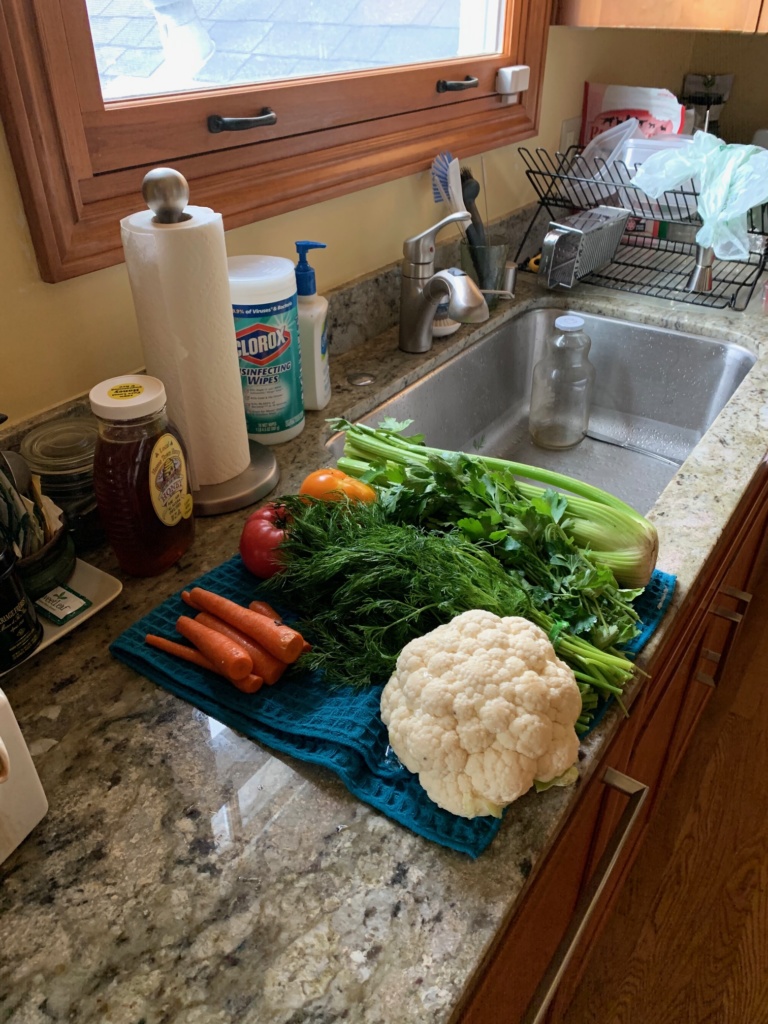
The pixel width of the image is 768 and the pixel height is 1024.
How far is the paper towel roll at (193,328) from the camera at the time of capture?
790 millimetres

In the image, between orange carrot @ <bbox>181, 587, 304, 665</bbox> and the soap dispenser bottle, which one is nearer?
orange carrot @ <bbox>181, 587, 304, 665</bbox>

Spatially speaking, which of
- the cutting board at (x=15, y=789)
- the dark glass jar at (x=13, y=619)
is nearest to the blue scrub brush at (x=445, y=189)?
the dark glass jar at (x=13, y=619)

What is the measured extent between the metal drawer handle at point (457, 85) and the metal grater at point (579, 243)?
0.98 ft

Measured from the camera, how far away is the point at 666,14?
57.6 inches

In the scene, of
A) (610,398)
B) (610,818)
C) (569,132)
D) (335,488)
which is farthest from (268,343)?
(569,132)

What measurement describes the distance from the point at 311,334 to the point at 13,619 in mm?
590

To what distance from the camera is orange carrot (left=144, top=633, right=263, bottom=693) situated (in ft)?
2.24

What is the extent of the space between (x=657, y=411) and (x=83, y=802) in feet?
4.24

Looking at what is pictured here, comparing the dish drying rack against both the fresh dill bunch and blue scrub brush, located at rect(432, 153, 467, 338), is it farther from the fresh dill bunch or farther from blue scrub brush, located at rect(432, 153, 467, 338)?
the fresh dill bunch

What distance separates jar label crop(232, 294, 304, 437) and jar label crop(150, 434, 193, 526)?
226mm

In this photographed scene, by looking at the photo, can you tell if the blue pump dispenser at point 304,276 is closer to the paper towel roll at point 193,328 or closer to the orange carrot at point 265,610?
the paper towel roll at point 193,328

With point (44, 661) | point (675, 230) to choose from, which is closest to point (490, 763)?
point (44, 661)

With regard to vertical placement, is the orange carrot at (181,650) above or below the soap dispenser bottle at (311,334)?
below

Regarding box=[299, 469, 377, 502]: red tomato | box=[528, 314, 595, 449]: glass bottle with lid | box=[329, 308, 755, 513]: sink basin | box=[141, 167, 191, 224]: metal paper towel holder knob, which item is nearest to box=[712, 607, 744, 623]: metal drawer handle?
box=[329, 308, 755, 513]: sink basin
